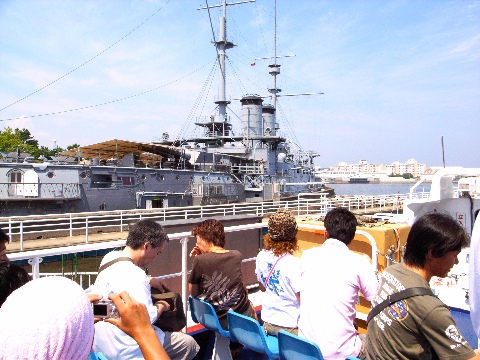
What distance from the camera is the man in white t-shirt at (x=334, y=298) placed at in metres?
2.88

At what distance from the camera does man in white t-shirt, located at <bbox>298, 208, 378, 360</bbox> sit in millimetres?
2877

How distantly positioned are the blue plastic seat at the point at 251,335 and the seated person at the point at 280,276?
19cm

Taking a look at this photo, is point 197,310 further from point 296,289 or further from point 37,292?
point 37,292

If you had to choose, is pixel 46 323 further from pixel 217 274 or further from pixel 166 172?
pixel 166 172

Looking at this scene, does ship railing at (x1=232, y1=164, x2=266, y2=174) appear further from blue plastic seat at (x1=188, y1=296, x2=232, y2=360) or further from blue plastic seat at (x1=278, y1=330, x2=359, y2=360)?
blue plastic seat at (x1=278, y1=330, x2=359, y2=360)

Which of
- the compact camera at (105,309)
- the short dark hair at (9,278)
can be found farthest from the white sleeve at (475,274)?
the short dark hair at (9,278)

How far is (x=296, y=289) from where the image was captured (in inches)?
140

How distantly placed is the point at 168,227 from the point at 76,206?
1388 cm

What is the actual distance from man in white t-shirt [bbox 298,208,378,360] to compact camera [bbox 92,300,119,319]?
1.64 meters

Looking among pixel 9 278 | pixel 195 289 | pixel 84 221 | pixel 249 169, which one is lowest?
pixel 84 221

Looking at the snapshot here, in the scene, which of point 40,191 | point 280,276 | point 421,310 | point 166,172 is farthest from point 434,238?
point 166,172

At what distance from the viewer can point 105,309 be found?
184 centimetres

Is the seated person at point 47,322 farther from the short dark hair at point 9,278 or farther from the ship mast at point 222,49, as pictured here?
the ship mast at point 222,49

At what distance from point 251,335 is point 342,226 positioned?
127cm
